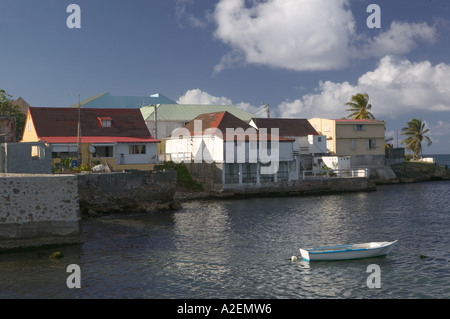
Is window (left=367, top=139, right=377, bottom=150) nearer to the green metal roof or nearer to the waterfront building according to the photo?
the waterfront building

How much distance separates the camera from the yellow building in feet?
257

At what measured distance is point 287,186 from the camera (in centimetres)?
5775

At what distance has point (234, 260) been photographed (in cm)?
2395

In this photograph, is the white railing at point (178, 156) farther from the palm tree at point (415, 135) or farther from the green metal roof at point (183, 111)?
the palm tree at point (415, 135)

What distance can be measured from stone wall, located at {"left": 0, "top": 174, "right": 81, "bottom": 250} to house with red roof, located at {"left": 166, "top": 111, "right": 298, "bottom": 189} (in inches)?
1238

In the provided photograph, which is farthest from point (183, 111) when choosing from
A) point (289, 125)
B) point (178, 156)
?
point (178, 156)

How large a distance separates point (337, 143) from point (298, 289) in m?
61.4

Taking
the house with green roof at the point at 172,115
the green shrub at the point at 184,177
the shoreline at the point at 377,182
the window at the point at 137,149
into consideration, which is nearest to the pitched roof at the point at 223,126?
the green shrub at the point at 184,177

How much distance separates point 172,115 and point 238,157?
3126cm

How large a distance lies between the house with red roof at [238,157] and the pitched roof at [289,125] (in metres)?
15.4

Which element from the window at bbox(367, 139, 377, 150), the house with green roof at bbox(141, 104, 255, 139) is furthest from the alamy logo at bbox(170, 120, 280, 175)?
the window at bbox(367, 139, 377, 150)

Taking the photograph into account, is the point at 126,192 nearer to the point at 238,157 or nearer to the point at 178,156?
the point at 238,157

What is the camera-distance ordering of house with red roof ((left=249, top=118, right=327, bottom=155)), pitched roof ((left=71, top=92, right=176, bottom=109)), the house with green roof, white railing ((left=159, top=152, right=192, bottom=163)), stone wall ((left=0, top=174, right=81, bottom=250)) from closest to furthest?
stone wall ((left=0, top=174, right=81, bottom=250))
white railing ((left=159, top=152, right=192, bottom=163))
house with red roof ((left=249, top=118, right=327, bottom=155))
the house with green roof
pitched roof ((left=71, top=92, right=176, bottom=109))
